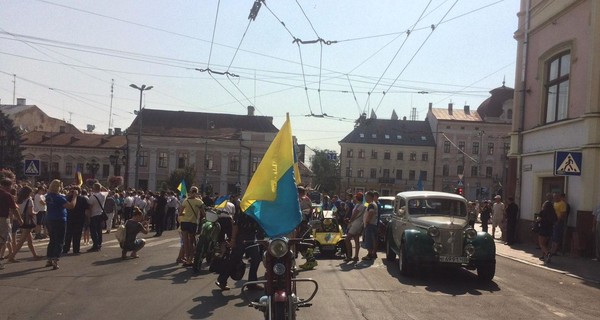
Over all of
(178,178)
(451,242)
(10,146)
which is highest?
(10,146)

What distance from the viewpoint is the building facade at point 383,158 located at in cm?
8312

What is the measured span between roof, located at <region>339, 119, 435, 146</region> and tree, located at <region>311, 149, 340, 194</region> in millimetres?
9917

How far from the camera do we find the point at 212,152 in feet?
254

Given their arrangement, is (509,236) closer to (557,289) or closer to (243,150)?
(557,289)

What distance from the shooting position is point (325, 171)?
109m

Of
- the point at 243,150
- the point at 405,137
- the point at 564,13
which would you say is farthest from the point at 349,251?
the point at 405,137

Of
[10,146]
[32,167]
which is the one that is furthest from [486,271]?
[10,146]

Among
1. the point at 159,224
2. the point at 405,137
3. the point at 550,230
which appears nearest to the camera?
the point at 550,230

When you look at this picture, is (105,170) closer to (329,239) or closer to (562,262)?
(329,239)

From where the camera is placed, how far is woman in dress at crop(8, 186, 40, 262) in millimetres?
12328

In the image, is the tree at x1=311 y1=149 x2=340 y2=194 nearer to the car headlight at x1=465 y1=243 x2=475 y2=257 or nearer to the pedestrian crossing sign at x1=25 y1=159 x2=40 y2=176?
the pedestrian crossing sign at x1=25 y1=159 x2=40 y2=176

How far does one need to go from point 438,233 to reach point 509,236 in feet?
38.2

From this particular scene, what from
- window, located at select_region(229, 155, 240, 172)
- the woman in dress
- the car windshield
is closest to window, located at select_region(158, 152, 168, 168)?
window, located at select_region(229, 155, 240, 172)

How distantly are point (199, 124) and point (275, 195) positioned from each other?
77.3 metres
